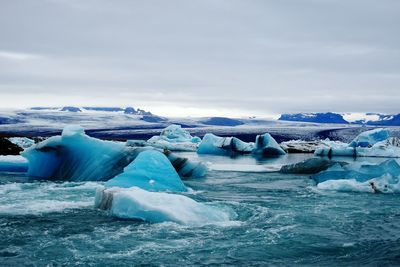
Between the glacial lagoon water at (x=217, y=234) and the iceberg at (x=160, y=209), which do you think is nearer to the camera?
the glacial lagoon water at (x=217, y=234)

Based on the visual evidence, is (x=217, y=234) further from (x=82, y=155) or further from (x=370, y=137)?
(x=370, y=137)

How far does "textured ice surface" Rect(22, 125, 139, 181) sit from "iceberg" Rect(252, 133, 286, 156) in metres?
22.8

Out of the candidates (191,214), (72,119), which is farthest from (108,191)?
(72,119)

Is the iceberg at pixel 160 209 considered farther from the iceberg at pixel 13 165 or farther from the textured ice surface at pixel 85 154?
the iceberg at pixel 13 165

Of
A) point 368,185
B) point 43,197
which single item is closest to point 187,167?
point 368,185

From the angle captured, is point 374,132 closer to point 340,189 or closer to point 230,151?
point 230,151

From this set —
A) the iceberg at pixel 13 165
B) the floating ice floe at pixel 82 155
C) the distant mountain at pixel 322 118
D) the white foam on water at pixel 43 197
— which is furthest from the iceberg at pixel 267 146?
the distant mountain at pixel 322 118

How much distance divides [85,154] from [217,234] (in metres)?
9.56

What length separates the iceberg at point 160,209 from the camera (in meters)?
9.10

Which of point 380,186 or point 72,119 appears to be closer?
point 380,186

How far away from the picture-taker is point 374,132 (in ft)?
141

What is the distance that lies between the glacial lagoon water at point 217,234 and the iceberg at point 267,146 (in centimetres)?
2502

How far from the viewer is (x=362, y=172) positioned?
15.5 metres

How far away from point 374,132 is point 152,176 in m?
34.1
